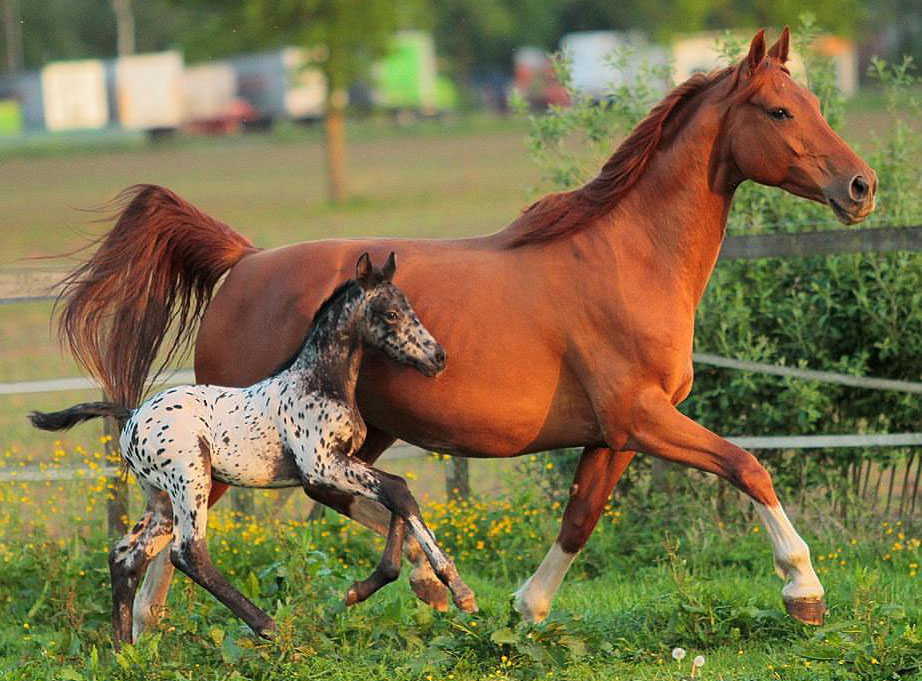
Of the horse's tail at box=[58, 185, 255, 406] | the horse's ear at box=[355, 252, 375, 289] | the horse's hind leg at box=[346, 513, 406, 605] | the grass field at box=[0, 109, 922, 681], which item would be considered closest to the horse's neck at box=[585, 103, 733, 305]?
the horse's ear at box=[355, 252, 375, 289]

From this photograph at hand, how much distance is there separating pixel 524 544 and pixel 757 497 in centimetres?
203

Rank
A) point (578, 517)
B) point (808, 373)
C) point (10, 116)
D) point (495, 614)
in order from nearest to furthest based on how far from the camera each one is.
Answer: point (495, 614) → point (578, 517) → point (808, 373) → point (10, 116)

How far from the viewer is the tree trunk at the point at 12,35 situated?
70.2 m

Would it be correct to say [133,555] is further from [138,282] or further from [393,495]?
[138,282]

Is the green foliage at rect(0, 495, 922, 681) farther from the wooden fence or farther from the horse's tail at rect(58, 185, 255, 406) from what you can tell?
the horse's tail at rect(58, 185, 255, 406)

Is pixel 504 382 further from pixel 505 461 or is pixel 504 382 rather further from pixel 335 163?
pixel 335 163

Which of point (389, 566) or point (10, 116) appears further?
point (10, 116)

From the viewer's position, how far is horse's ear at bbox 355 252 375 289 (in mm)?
4992

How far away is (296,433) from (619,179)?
1.55m

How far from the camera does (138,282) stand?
19.1ft

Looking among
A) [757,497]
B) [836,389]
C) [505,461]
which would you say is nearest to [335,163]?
[505,461]

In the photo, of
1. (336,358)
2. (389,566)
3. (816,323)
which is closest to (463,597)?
(389,566)

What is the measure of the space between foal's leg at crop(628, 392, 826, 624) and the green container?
60.5m

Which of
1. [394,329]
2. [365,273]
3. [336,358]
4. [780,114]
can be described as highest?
[780,114]
